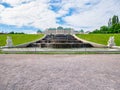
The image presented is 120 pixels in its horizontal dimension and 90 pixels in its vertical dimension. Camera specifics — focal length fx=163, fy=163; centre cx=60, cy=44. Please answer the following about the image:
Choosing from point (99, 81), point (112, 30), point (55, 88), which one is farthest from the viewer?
point (112, 30)

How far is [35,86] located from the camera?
4289mm

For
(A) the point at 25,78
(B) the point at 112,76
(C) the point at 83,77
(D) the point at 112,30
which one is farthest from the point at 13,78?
(D) the point at 112,30

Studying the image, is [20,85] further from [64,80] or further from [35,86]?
[64,80]

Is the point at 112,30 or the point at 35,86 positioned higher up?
the point at 112,30

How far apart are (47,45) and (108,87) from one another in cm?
1500

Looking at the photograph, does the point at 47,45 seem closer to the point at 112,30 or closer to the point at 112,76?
the point at 112,76

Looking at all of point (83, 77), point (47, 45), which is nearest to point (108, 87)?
point (83, 77)

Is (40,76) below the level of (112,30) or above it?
below

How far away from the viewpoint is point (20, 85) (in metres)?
4.36

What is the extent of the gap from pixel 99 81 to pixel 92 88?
0.70 metres

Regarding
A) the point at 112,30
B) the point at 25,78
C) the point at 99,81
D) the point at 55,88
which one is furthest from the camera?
the point at 112,30

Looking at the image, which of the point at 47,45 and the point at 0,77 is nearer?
the point at 0,77

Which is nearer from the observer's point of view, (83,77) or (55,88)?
(55,88)

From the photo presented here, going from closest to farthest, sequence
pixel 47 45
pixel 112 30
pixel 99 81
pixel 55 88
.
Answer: pixel 55 88 < pixel 99 81 < pixel 47 45 < pixel 112 30
